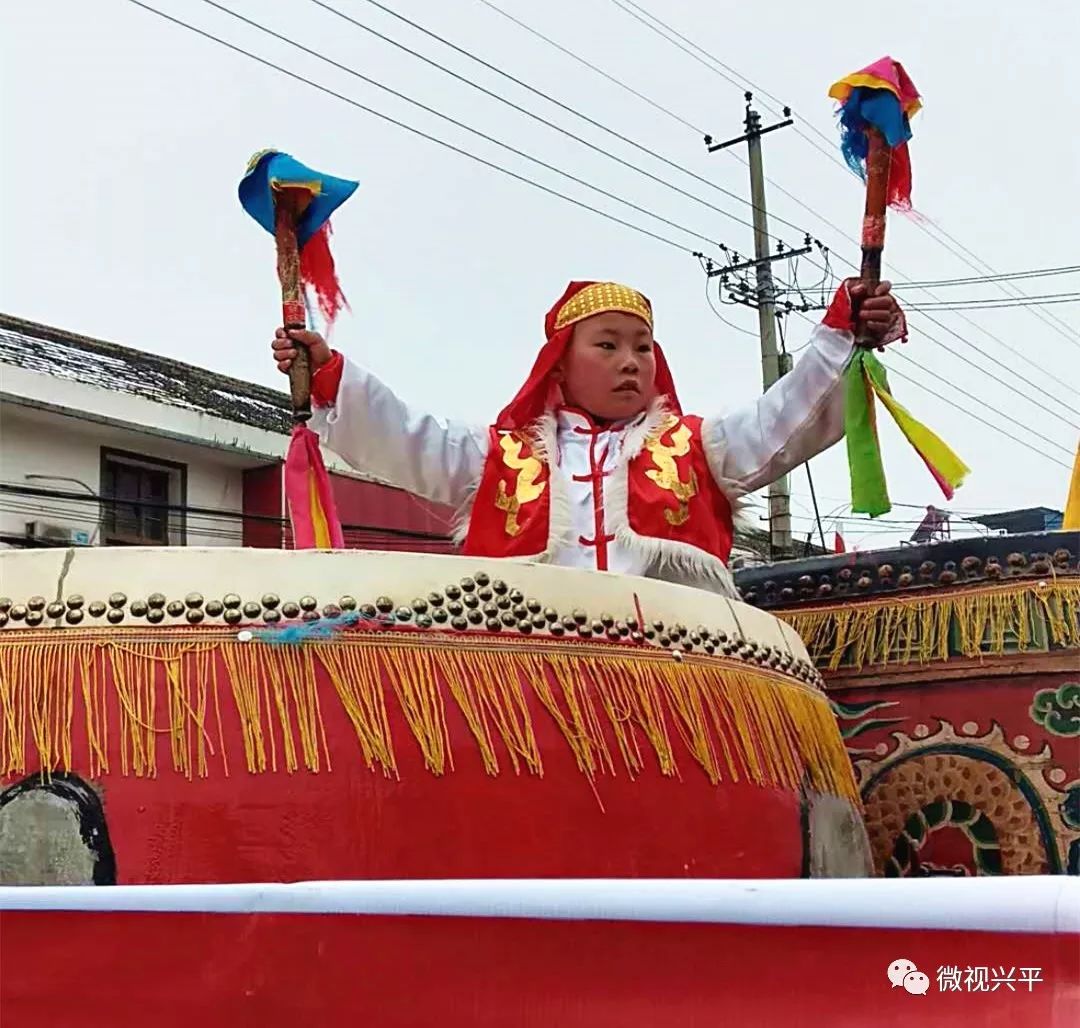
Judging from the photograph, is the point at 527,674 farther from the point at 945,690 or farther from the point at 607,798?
the point at 945,690

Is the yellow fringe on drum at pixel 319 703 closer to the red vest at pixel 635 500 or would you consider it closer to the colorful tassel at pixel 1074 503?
the red vest at pixel 635 500

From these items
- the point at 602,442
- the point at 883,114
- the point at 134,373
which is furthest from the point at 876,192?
the point at 134,373

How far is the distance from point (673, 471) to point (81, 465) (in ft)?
26.4

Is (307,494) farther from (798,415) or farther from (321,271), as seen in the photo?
(798,415)

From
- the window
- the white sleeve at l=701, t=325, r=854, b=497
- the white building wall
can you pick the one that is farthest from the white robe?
the window

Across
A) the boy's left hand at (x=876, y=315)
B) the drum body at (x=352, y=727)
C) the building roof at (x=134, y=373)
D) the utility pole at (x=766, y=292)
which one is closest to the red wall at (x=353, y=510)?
the building roof at (x=134, y=373)

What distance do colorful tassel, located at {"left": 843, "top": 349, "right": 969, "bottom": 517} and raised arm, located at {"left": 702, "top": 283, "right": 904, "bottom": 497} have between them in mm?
64

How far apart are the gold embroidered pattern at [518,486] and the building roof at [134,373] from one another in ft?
24.5

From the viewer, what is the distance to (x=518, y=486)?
2764mm

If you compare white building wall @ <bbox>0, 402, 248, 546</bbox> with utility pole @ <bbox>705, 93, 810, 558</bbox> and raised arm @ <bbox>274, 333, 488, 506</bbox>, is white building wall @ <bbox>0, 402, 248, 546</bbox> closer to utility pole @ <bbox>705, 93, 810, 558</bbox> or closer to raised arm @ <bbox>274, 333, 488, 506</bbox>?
utility pole @ <bbox>705, 93, 810, 558</bbox>

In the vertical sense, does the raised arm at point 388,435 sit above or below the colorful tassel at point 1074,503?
above

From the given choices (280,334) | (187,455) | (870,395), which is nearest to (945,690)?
(870,395)

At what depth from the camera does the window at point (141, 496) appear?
10.1m

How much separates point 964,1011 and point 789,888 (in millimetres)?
158
